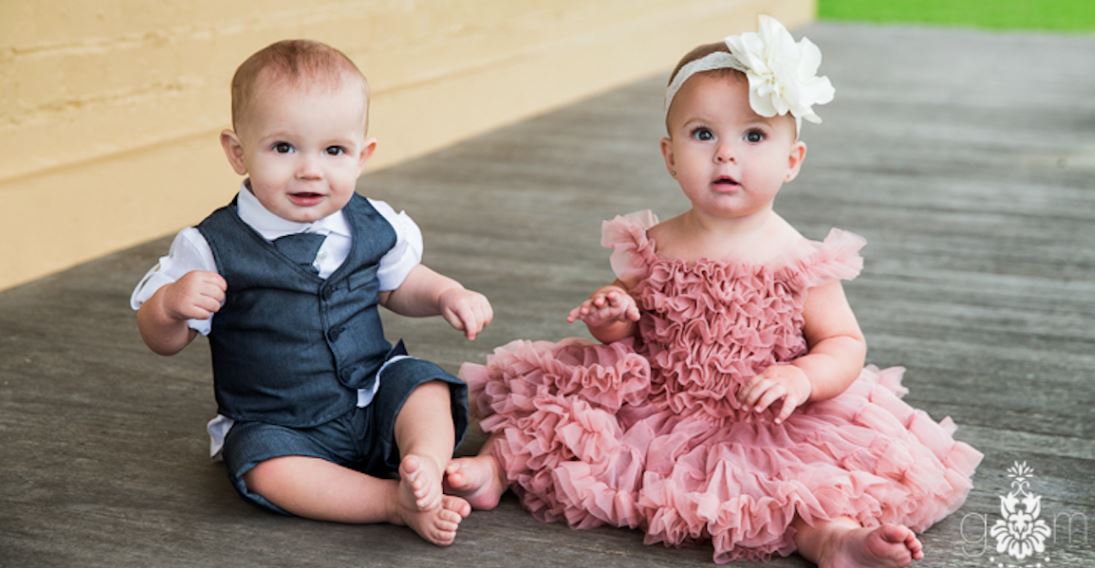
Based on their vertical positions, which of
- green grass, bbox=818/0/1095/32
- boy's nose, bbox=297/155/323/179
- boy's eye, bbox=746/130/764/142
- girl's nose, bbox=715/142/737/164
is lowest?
boy's nose, bbox=297/155/323/179

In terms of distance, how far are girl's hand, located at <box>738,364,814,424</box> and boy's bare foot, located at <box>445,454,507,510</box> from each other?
37 cm

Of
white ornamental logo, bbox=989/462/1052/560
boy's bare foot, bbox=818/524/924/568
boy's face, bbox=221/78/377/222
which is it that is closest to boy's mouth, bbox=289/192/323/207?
boy's face, bbox=221/78/377/222

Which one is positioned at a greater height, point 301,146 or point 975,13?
point 975,13

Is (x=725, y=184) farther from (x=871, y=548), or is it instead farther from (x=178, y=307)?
(x=178, y=307)

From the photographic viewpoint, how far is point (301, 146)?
6.37 ft

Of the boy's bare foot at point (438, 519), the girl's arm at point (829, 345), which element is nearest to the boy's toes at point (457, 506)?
the boy's bare foot at point (438, 519)

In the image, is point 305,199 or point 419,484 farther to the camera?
point 305,199

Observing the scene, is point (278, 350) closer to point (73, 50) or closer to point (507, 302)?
point (507, 302)

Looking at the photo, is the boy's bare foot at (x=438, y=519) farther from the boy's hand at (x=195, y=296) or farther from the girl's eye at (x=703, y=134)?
the girl's eye at (x=703, y=134)

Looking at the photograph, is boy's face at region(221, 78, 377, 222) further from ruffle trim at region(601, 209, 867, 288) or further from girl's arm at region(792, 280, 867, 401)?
Answer: girl's arm at region(792, 280, 867, 401)

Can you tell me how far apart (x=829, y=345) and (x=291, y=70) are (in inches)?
34.2

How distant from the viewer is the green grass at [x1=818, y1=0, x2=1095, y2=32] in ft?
35.8

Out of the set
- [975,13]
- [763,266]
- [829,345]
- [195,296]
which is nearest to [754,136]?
[763,266]

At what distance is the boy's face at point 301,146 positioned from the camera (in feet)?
6.28
